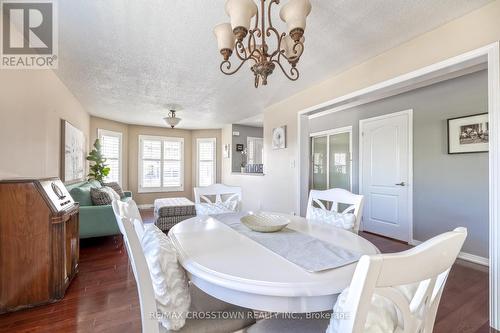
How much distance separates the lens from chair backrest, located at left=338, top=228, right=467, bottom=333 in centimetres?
50

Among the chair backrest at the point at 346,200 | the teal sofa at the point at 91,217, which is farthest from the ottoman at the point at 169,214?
the chair backrest at the point at 346,200

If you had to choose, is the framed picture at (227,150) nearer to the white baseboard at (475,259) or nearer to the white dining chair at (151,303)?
the white baseboard at (475,259)

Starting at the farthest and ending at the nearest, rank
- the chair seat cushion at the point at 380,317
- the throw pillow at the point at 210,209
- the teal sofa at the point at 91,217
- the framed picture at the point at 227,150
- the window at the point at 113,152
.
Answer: the framed picture at the point at 227,150
the window at the point at 113,152
the teal sofa at the point at 91,217
the throw pillow at the point at 210,209
the chair seat cushion at the point at 380,317

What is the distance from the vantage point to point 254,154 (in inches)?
265

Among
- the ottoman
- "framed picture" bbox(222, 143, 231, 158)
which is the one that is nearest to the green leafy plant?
the ottoman

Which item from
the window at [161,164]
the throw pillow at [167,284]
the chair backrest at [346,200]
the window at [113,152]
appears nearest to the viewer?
the throw pillow at [167,284]

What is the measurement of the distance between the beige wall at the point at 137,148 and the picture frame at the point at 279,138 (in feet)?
10.1

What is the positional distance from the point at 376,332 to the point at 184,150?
6.81m

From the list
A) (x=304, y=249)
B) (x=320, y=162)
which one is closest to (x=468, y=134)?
(x=320, y=162)

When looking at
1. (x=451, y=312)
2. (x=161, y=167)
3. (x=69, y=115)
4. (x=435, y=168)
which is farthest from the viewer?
(x=161, y=167)

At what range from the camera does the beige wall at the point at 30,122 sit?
6.38 ft

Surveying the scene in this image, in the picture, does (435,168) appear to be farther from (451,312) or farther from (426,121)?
(451,312)

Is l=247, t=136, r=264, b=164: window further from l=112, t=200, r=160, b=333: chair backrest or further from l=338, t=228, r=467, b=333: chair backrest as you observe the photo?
l=338, t=228, r=467, b=333: chair backrest

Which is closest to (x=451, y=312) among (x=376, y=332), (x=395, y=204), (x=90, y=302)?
(x=376, y=332)
